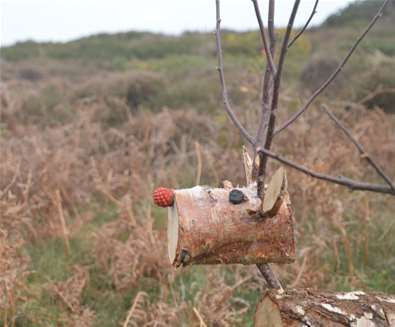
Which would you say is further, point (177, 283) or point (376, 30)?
point (376, 30)

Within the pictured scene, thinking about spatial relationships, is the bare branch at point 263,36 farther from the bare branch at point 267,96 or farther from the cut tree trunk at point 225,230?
the cut tree trunk at point 225,230

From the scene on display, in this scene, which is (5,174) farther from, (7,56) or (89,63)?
(7,56)

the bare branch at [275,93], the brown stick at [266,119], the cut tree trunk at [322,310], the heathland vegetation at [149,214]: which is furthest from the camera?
the heathland vegetation at [149,214]

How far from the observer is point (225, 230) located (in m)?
1.47

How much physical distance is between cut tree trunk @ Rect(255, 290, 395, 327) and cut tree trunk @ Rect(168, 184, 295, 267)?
4.0 inches

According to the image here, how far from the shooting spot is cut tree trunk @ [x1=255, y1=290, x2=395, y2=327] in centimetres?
145

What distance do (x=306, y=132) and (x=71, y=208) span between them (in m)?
1.86

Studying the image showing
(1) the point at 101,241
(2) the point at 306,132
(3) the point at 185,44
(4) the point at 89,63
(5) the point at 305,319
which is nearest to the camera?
(5) the point at 305,319

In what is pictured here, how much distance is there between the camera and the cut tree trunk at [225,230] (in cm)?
146

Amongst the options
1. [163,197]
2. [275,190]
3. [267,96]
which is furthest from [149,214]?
[275,190]

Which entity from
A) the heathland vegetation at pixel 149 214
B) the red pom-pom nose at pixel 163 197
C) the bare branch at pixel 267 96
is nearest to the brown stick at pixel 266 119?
the bare branch at pixel 267 96

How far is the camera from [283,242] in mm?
1516

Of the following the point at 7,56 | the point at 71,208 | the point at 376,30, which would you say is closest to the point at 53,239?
the point at 71,208

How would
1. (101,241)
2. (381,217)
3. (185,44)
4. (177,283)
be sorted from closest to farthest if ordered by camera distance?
(177,283), (101,241), (381,217), (185,44)
